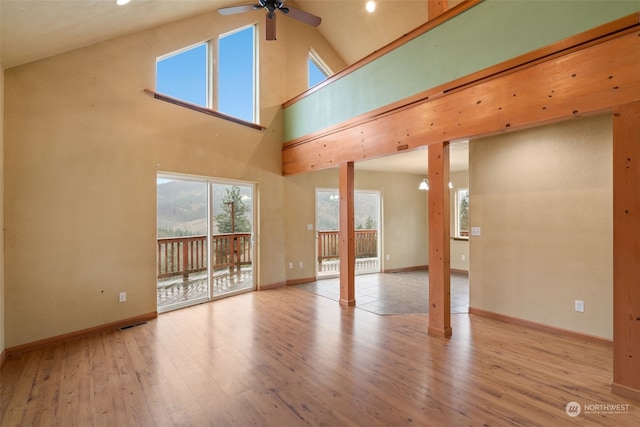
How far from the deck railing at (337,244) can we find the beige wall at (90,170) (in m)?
3.06

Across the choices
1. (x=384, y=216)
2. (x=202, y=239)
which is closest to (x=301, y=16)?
(x=202, y=239)

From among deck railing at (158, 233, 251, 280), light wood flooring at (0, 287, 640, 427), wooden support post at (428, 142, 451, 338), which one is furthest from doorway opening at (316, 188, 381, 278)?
wooden support post at (428, 142, 451, 338)

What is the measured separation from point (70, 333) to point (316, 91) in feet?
15.6

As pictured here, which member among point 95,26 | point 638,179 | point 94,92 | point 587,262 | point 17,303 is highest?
point 95,26

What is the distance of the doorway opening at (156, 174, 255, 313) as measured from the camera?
4.50 m

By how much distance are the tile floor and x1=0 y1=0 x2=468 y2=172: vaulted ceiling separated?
8.20ft

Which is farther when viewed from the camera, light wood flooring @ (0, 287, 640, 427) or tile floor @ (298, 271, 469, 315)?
tile floor @ (298, 271, 469, 315)

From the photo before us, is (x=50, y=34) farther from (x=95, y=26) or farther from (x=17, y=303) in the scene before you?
(x=17, y=303)

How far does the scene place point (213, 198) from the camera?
4.92 m

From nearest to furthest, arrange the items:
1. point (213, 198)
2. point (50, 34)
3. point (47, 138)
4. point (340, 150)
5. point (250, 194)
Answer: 1. point (50, 34)
2. point (47, 138)
3. point (340, 150)
4. point (213, 198)
5. point (250, 194)

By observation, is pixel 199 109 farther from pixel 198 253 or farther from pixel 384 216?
pixel 384 216

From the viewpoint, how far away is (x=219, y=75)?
5.16m

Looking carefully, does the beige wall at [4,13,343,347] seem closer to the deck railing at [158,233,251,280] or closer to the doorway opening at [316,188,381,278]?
the deck railing at [158,233,251,280]

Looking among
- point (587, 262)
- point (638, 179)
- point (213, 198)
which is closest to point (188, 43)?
point (213, 198)
